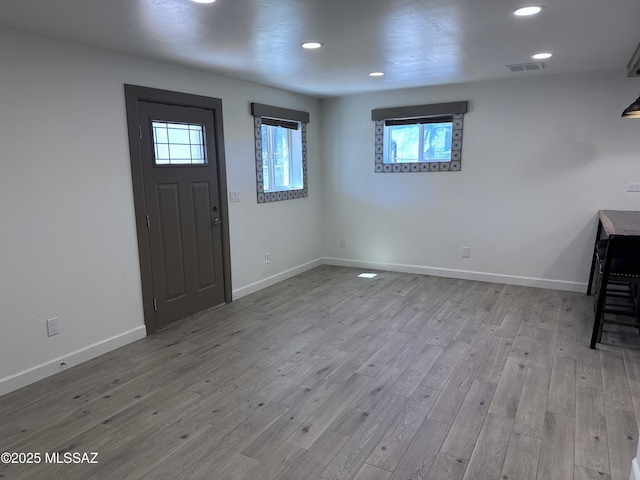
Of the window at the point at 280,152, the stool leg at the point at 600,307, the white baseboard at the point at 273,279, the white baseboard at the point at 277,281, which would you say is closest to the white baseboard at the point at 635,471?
the white baseboard at the point at 277,281

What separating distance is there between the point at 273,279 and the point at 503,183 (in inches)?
121

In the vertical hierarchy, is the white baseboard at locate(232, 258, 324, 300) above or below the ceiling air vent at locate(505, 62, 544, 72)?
below

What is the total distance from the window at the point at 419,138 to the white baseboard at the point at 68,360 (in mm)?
3737

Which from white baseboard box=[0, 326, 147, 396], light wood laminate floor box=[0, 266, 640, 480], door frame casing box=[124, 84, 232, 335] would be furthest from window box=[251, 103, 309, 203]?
white baseboard box=[0, 326, 147, 396]

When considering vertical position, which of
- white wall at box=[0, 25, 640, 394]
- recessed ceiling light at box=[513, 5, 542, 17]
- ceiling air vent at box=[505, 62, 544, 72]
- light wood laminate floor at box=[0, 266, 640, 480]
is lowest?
light wood laminate floor at box=[0, 266, 640, 480]

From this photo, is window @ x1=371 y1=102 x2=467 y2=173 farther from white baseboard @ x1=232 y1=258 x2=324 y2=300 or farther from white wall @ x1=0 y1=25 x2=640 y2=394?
white baseboard @ x1=232 y1=258 x2=324 y2=300

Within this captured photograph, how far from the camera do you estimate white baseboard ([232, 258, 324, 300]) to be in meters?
4.85

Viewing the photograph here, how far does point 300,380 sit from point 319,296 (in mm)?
1932

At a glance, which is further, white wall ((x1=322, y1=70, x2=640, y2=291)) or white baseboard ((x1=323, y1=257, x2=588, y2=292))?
white baseboard ((x1=323, y1=257, x2=588, y2=292))

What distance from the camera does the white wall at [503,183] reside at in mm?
4484

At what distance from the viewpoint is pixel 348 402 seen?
2660 mm

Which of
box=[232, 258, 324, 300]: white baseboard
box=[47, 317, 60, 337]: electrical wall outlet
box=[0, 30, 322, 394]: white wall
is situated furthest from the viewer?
box=[232, 258, 324, 300]: white baseboard

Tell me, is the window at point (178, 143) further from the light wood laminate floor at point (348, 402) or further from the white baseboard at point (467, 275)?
the white baseboard at point (467, 275)

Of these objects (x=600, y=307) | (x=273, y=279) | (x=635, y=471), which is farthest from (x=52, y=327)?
(x=600, y=307)
